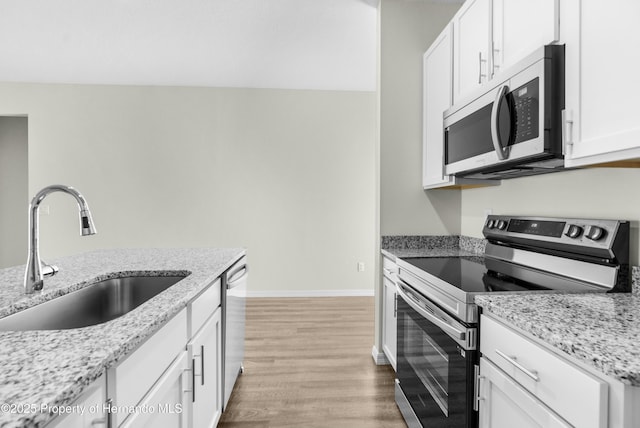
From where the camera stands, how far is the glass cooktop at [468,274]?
1312 mm

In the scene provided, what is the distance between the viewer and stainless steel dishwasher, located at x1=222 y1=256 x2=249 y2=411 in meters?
1.84

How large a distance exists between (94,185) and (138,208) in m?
0.61

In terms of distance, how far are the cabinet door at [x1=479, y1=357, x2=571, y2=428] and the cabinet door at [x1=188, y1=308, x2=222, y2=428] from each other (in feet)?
3.31

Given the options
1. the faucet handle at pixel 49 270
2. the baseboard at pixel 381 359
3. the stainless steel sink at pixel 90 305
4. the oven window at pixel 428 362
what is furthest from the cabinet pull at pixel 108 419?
the baseboard at pixel 381 359

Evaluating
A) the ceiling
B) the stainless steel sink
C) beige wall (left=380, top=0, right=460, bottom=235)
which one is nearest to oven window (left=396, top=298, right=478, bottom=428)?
beige wall (left=380, top=0, right=460, bottom=235)

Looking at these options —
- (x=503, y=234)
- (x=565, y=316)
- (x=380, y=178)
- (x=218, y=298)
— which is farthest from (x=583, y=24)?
(x=218, y=298)

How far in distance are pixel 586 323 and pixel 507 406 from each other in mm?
332

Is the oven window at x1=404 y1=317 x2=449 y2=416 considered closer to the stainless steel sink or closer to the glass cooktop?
the glass cooktop

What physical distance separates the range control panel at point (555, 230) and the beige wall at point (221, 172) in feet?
8.45

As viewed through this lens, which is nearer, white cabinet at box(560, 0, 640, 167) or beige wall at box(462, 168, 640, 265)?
white cabinet at box(560, 0, 640, 167)

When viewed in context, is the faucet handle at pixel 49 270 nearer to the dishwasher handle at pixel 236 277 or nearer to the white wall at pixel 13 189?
the dishwasher handle at pixel 236 277

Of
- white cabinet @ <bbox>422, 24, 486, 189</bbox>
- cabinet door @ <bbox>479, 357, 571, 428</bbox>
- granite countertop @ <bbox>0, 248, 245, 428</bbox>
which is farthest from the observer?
white cabinet @ <bbox>422, 24, 486, 189</bbox>

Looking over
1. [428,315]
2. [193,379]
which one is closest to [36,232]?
[193,379]

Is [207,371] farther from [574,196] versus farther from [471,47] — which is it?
[471,47]
